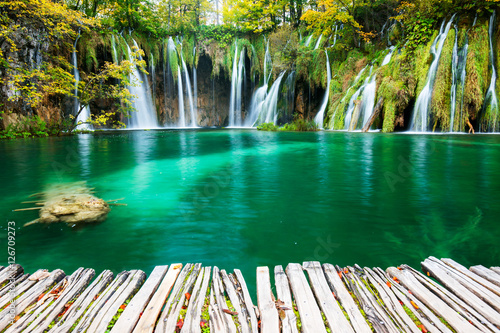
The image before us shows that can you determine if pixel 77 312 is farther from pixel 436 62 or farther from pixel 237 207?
pixel 436 62

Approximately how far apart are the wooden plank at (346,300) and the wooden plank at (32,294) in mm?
1889

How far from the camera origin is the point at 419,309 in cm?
163

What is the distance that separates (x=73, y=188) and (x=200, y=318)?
16.1ft

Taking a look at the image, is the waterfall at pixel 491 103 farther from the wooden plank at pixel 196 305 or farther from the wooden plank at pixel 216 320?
the wooden plank at pixel 216 320

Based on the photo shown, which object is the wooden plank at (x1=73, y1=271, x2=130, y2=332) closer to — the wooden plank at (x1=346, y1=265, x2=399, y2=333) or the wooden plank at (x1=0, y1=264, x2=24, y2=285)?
the wooden plank at (x1=0, y1=264, x2=24, y2=285)

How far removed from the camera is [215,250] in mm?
2971

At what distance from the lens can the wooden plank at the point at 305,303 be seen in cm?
148

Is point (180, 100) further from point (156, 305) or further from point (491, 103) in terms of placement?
point (156, 305)

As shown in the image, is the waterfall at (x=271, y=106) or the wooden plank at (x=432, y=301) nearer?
the wooden plank at (x=432, y=301)

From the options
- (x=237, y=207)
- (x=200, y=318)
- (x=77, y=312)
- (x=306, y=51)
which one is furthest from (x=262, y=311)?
(x=306, y=51)

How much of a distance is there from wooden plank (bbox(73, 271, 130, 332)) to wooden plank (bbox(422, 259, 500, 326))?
2190mm

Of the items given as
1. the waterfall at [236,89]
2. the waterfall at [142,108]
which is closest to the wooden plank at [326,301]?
the waterfall at [142,108]

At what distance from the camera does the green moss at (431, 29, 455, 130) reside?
13977 millimetres

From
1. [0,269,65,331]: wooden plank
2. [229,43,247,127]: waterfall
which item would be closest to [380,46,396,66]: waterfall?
[229,43,247,127]: waterfall
